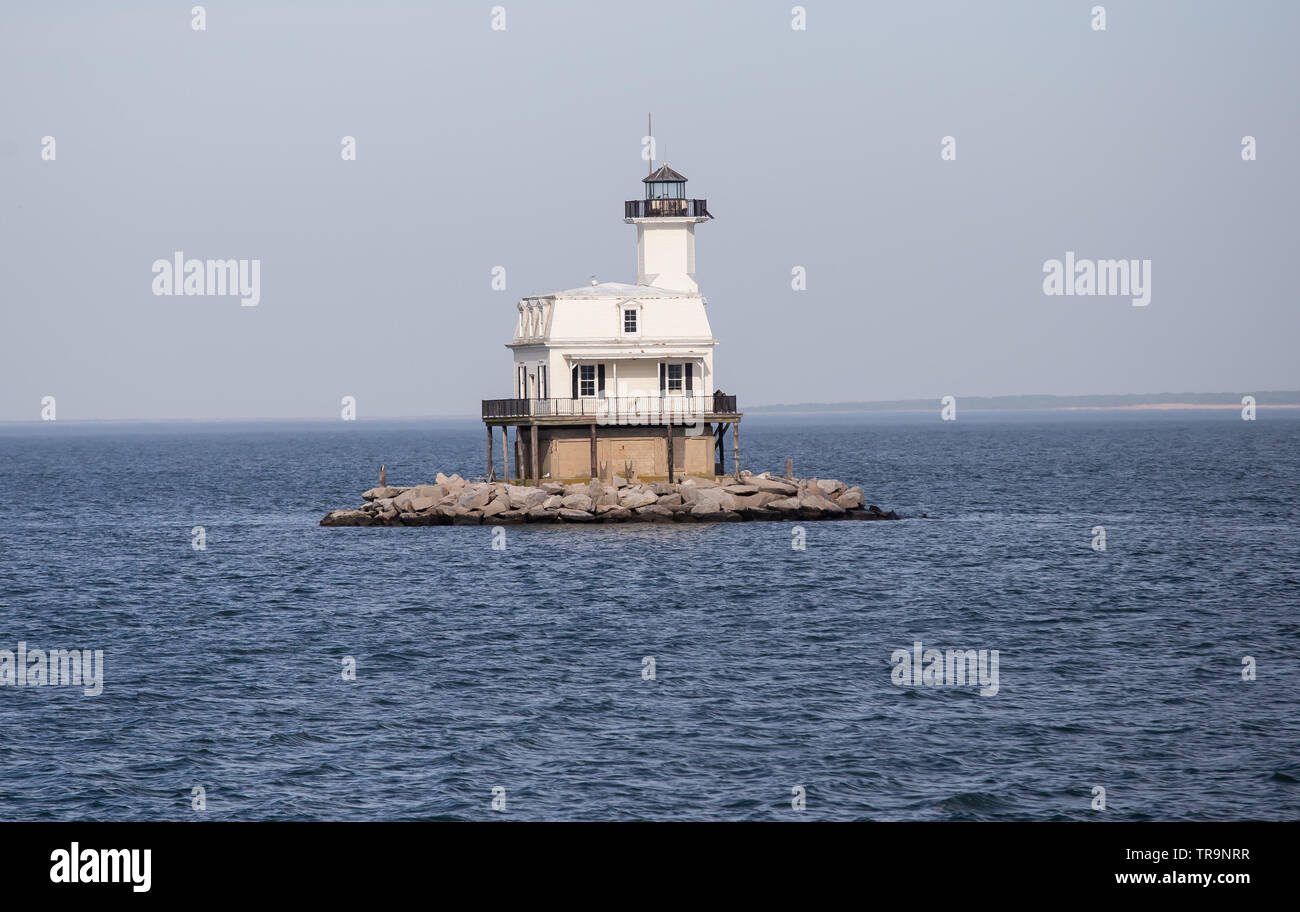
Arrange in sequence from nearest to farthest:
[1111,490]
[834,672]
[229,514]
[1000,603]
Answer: [834,672], [1000,603], [229,514], [1111,490]

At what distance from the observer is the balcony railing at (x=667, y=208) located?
63812 millimetres

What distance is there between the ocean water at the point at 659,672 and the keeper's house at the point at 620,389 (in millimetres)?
A: 4290

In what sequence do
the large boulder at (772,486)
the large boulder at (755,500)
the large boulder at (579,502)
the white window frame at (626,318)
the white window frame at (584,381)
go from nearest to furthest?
the large boulder at (579,502), the large boulder at (755,500), the white window frame at (626,318), the white window frame at (584,381), the large boulder at (772,486)

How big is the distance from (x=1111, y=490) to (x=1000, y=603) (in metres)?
51.7

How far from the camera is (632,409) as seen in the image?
200 feet

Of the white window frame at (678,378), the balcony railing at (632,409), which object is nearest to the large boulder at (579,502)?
the balcony railing at (632,409)

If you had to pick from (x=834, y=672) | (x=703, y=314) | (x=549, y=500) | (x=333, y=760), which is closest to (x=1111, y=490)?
(x=703, y=314)

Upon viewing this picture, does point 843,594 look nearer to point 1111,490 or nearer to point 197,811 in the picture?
point 197,811

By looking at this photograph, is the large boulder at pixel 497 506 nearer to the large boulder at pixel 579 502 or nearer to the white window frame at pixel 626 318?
the large boulder at pixel 579 502

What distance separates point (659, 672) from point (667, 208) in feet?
121

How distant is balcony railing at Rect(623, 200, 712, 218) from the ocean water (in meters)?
14.5

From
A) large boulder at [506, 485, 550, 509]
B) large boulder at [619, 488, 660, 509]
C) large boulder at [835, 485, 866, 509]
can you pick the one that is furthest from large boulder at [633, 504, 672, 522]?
large boulder at [835, 485, 866, 509]
